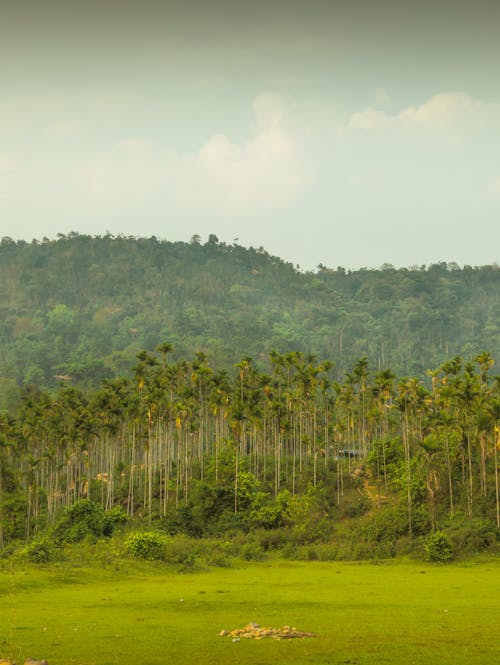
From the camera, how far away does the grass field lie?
2673 cm

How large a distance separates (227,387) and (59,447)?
26.4 metres

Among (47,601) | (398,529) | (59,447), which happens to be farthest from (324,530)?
(47,601)

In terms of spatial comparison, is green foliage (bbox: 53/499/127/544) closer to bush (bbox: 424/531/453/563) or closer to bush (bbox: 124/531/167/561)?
bush (bbox: 124/531/167/561)

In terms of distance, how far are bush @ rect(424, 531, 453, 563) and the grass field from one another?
6.04 metres

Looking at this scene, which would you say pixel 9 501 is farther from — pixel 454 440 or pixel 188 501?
pixel 454 440

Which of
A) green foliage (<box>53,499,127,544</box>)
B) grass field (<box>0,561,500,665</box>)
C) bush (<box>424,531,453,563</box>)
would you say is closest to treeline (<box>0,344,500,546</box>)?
A: bush (<box>424,531,453,563</box>)

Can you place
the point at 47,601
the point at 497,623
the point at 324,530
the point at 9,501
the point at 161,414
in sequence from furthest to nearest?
the point at 161,414
the point at 9,501
the point at 324,530
the point at 47,601
the point at 497,623

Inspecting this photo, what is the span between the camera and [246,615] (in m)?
38.1

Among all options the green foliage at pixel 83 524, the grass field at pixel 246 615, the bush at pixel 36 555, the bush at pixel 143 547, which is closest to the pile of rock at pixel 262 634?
the grass field at pixel 246 615

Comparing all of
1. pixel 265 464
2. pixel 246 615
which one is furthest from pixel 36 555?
pixel 265 464

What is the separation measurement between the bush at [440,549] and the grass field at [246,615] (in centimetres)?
604

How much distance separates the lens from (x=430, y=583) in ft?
179

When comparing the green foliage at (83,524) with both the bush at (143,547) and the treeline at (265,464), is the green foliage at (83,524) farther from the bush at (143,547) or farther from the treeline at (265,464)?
the bush at (143,547)

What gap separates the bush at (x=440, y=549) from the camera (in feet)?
235
